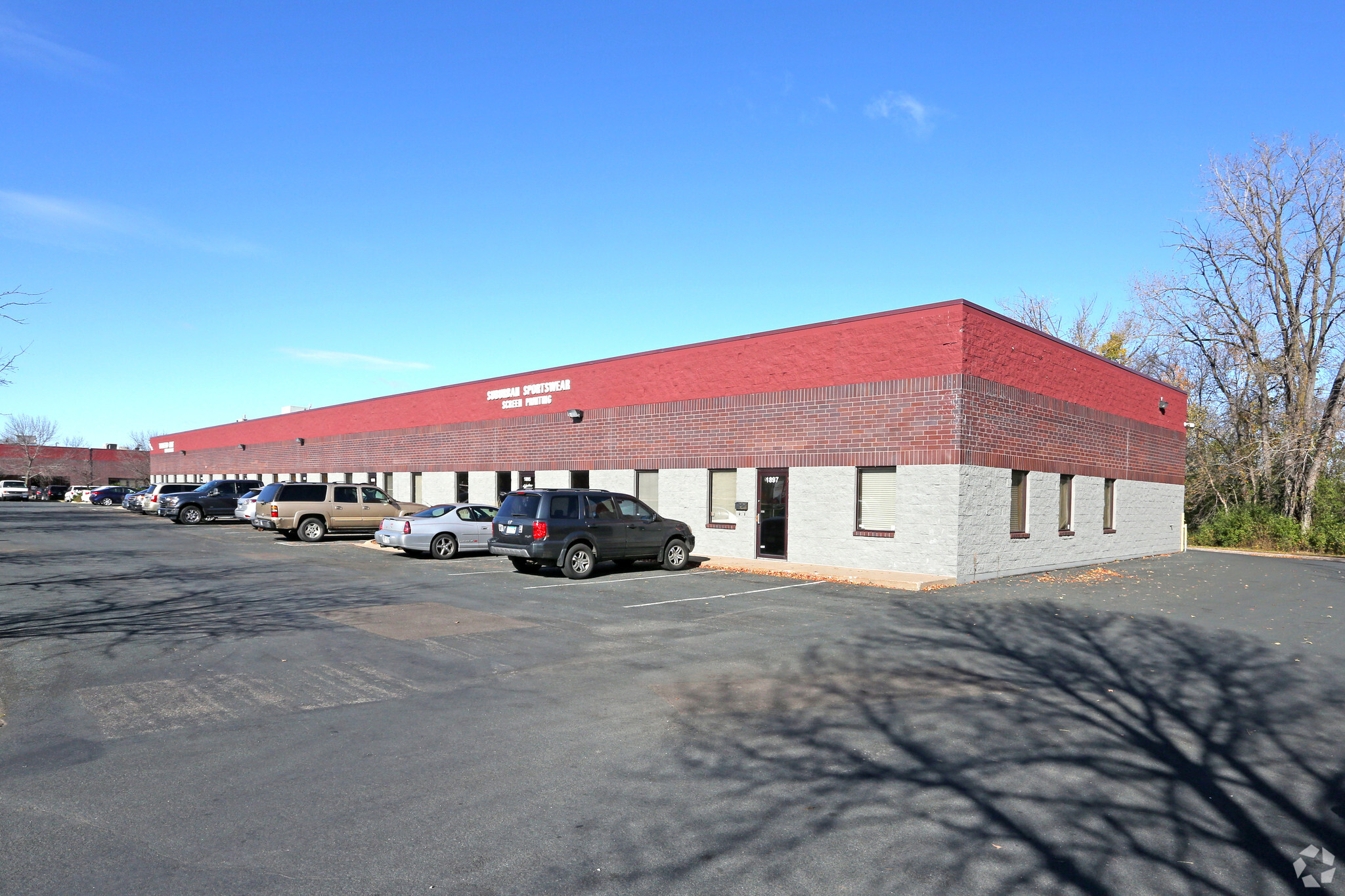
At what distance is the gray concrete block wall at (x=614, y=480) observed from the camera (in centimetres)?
2495

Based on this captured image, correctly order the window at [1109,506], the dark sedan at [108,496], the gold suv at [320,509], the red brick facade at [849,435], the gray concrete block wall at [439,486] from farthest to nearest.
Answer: the dark sedan at [108,496], the gray concrete block wall at [439,486], the gold suv at [320,509], the window at [1109,506], the red brick facade at [849,435]

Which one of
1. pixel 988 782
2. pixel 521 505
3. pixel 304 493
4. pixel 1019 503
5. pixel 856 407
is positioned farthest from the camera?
pixel 304 493

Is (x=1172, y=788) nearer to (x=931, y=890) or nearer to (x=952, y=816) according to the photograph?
(x=952, y=816)

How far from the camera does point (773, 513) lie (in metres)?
21.0

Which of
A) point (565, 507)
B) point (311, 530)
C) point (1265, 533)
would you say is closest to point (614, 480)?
point (565, 507)

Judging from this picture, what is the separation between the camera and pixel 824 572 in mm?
18625

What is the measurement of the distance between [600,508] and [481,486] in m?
14.9

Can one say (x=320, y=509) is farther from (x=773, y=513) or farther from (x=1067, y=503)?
(x=1067, y=503)

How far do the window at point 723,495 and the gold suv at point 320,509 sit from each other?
10376mm

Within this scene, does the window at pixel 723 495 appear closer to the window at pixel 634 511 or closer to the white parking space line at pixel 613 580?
the white parking space line at pixel 613 580

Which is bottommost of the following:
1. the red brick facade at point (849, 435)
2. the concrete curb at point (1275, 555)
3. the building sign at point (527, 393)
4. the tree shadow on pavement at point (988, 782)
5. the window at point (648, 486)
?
the concrete curb at point (1275, 555)

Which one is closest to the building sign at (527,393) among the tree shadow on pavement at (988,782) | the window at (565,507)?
the window at (565,507)

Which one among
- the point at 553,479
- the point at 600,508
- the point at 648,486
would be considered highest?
the point at 553,479

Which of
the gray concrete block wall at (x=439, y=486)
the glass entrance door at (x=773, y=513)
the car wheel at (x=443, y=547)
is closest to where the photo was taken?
the glass entrance door at (x=773, y=513)
